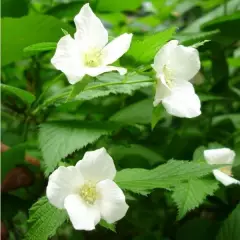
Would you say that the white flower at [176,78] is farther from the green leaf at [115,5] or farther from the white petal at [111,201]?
the green leaf at [115,5]

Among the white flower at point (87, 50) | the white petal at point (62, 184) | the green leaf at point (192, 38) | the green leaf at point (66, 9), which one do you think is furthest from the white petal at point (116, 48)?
the green leaf at point (66, 9)

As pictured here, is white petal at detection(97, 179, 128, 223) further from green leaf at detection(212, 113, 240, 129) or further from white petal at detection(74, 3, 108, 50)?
green leaf at detection(212, 113, 240, 129)

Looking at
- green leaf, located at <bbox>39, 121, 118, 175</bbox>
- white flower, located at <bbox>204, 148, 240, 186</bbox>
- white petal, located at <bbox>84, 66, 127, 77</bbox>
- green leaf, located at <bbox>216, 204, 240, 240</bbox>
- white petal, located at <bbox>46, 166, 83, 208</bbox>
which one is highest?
white petal, located at <bbox>84, 66, 127, 77</bbox>

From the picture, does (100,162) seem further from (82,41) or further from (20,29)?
(20,29)

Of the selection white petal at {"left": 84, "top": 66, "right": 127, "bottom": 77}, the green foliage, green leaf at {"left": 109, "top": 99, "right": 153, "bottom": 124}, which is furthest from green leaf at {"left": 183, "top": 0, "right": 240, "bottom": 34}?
white petal at {"left": 84, "top": 66, "right": 127, "bottom": 77}

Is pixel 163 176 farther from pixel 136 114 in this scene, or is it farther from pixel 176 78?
pixel 136 114

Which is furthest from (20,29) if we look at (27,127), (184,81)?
(184,81)

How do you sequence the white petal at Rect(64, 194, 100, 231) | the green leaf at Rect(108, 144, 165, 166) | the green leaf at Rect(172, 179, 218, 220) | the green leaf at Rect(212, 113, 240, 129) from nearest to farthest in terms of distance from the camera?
the white petal at Rect(64, 194, 100, 231) < the green leaf at Rect(172, 179, 218, 220) < the green leaf at Rect(108, 144, 165, 166) < the green leaf at Rect(212, 113, 240, 129)
